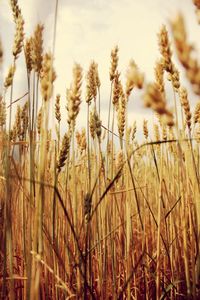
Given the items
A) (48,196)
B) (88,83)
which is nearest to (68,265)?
(48,196)

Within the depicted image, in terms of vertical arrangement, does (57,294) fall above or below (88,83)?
below

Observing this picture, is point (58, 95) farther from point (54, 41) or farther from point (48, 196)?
point (54, 41)

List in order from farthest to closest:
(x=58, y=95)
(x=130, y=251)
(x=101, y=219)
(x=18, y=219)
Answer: (x=58, y=95) < (x=18, y=219) < (x=101, y=219) < (x=130, y=251)

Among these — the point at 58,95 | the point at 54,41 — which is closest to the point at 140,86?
the point at 54,41

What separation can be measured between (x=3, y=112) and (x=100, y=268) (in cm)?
61

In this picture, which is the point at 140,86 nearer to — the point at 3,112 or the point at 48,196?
the point at 3,112

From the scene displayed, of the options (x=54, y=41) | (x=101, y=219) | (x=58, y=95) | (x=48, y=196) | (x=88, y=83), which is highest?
(x=58, y=95)

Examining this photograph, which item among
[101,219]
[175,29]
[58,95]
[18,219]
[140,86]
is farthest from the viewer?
[58,95]

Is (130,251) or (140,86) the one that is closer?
(140,86)

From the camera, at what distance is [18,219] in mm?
1576

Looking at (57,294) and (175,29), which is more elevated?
(175,29)

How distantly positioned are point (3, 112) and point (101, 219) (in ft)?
1.78

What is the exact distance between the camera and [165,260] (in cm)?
147

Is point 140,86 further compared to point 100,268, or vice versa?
point 100,268
